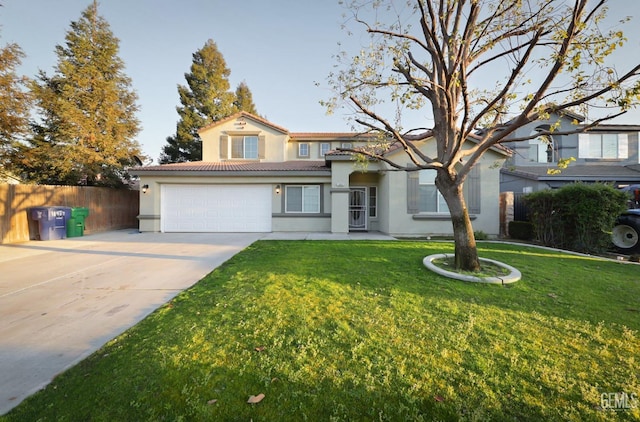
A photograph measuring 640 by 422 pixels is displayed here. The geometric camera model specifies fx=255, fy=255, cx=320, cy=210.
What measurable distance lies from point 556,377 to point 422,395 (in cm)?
125

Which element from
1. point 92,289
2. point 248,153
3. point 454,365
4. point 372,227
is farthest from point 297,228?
point 454,365

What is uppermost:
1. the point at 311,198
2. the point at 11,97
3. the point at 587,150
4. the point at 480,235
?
the point at 11,97

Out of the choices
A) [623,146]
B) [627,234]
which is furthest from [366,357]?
[623,146]

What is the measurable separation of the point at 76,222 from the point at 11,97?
17.9 ft

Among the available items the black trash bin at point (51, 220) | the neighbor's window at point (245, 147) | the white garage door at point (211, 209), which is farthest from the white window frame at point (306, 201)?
the black trash bin at point (51, 220)

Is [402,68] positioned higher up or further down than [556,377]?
higher up

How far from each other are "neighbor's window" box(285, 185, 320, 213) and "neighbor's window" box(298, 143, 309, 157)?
17.3 feet

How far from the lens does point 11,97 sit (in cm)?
1025

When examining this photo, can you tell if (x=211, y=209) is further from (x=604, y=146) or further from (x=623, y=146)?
(x=623, y=146)

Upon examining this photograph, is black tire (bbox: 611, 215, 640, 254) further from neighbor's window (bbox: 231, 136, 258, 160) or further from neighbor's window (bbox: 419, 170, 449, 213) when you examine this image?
neighbor's window (bbox: 231, 136, 258, 160)

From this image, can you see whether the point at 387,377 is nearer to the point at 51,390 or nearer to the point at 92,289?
the point at 51,390

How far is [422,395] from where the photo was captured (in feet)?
6.56

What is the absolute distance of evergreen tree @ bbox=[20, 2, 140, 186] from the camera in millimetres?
13828

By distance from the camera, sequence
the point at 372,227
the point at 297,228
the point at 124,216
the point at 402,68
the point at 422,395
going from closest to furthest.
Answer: the point at 422,395, the point at 402,68, the point at 297,228, the point at 372,227, the point at 124,216
